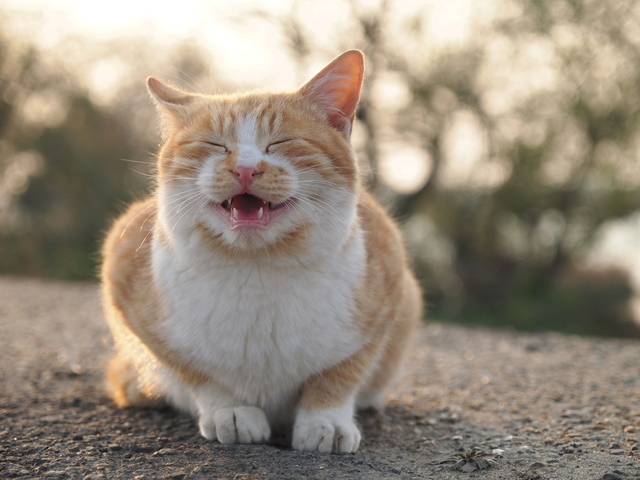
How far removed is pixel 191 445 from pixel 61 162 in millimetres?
11400

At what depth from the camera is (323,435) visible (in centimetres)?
254

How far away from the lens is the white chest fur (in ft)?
8.18

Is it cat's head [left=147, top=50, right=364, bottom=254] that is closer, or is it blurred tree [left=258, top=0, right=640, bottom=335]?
cat's head [left=147, top=50, right=364, bottom=254]

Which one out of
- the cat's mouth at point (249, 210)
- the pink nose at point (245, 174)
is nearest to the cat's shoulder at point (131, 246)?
the cat's mouth at point (249, 210)

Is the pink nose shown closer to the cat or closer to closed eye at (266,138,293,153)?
the cat

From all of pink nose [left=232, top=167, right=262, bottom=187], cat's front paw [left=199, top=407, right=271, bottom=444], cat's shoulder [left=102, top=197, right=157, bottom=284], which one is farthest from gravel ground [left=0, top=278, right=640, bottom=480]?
pink nose [left=232, top=167, right=262, bottom=187]

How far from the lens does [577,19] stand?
11.8 m

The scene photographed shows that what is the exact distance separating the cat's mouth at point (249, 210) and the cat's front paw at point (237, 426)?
2.71 ft

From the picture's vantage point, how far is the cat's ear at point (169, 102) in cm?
280

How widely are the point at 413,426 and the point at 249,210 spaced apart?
148 centimetres

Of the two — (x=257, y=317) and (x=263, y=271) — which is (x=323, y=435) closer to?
(x=257, y=317)

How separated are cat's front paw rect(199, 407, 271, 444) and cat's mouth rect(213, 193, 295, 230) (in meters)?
0.82

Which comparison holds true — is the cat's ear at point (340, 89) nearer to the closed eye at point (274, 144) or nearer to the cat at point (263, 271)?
the cat at point (263, 271)

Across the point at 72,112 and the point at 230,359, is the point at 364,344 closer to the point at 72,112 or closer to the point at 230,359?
the point at 230,359
